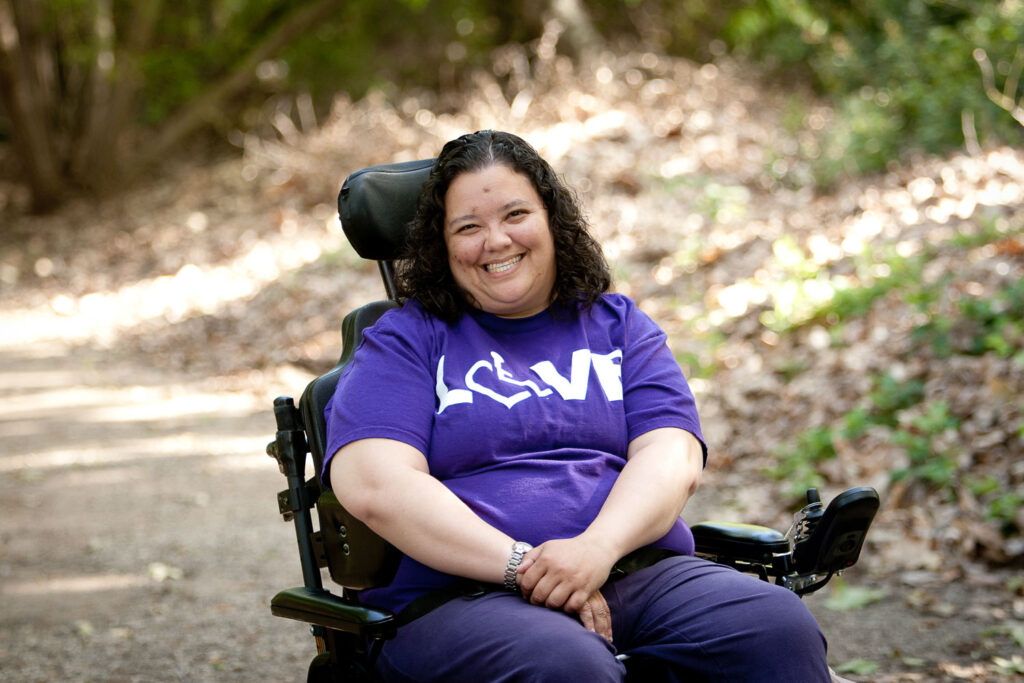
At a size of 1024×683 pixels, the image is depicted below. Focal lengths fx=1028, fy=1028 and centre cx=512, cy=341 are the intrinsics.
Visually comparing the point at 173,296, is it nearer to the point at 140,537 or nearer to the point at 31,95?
the point at 31,95

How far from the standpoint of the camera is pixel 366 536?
239 centimetres

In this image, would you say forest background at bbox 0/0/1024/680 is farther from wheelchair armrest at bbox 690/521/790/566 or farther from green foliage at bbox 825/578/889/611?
wheelchair armrest at bbox 690/521/790/566

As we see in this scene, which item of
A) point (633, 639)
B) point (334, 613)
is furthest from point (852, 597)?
point (334, 613)

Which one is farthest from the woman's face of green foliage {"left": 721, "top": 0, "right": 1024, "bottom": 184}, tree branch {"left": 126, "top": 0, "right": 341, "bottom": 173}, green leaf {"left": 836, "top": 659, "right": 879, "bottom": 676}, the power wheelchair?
tree branch {"left": 126, "top": 0, "right": 341, "bottom": 173}

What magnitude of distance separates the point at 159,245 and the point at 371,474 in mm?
10995

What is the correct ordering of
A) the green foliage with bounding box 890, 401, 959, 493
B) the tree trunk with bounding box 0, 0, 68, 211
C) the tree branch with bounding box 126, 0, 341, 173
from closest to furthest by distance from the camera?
the green foliage with bounding box 890, 401, 959, 493 → the tree trunk with bounding box 0, 0, 68, 211 → the tree branch with bounding box 126, 0, 341, 173

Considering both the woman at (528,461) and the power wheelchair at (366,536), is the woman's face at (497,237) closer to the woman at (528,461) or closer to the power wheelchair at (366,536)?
the woman at (528,461)

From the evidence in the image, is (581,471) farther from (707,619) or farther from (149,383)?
(149,383)

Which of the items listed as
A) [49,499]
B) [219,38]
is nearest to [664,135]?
[49,499]

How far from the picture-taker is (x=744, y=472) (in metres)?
5.21

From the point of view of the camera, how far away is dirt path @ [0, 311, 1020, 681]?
11.8 feet

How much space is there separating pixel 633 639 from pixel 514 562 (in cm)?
35

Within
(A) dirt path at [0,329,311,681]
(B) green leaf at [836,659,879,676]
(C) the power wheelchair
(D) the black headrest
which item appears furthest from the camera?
(A) dirt path at [0,329,311,681]

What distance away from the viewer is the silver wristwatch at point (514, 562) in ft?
7.25
